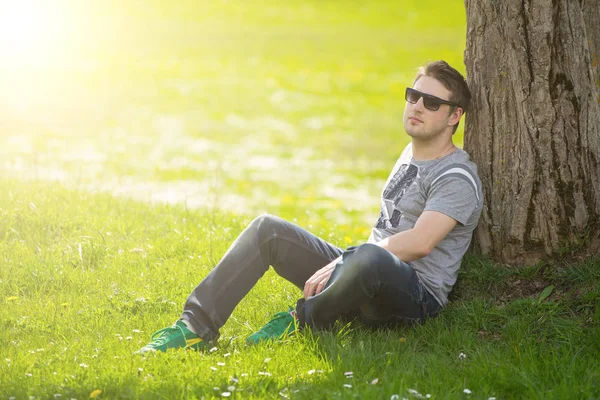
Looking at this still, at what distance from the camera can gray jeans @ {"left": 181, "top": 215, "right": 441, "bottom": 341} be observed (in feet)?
13.8

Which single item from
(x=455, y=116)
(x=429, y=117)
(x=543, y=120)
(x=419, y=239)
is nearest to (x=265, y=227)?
(x=419, y=239)

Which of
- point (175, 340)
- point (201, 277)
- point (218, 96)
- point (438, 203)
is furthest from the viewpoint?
point (218, 96)

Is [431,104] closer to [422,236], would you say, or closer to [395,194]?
[395,194]

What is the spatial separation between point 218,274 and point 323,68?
22601mm

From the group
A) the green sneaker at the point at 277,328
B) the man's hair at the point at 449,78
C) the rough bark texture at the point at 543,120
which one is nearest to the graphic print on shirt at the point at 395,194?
the man's hair at the point at 449,78

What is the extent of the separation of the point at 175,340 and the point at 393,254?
1341mm

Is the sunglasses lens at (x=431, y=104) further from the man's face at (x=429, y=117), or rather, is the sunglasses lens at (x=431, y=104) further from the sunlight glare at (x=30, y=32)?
the sunlight glare at (x=30, y=32)

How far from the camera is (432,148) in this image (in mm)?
4715

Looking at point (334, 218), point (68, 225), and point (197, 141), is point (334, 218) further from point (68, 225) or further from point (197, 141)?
point (197, 141)

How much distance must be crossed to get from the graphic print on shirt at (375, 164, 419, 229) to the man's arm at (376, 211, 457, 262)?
0.33m

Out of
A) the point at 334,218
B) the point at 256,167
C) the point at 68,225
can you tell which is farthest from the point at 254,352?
the point at 256,167

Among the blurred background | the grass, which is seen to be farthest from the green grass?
the blurred background

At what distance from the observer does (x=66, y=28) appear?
1165 inches

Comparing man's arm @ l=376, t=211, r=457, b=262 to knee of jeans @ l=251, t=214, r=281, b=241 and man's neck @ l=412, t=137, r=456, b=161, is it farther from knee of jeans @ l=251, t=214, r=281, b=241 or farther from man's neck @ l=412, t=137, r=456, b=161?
knee of jeans @ l=251, t=214, r=281, b=241
